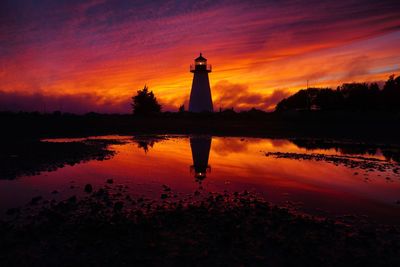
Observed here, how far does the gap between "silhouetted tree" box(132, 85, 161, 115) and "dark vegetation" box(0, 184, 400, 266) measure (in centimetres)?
6812

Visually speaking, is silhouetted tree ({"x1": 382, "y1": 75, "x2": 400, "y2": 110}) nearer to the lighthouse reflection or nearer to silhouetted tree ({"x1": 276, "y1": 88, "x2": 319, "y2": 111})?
silhouetted tree ({"x1": 276, "y1": 88, "x2": 319, "y2": 111})

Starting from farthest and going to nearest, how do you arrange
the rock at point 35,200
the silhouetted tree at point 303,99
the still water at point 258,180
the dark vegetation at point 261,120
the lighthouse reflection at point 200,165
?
the silhouetted tree at point 303,99, the dark vegetation at point 261,120, the lighthouse reflection at point 200,165, the still water at point 258,180, the rock at point 35,200

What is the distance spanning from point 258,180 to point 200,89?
50864mm

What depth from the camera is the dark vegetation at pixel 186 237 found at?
6566mm

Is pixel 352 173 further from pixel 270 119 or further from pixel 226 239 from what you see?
pixel 270 119

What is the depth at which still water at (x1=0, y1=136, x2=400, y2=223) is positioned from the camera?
36.8 feet

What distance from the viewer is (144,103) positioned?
77.6 m

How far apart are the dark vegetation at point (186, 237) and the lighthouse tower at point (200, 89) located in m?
55.1

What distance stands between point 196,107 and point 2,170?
171 feet

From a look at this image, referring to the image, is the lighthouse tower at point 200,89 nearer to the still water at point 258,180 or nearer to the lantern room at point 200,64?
the lantern room at point 200,64

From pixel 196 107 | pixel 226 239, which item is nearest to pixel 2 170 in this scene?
pixel 226 239

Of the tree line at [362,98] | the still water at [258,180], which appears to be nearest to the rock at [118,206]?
the still water at [258,180]

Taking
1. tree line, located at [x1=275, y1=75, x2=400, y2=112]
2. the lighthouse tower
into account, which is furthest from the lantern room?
tree line, located at [x1=275, y1=75, x2=400, y2=112]

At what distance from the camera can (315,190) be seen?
13.3 m
